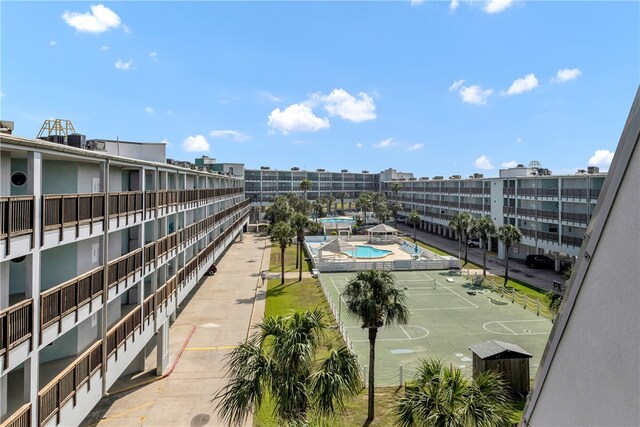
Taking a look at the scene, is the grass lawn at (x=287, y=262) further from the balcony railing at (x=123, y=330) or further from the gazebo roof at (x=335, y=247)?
the balcony railing at (x=123, y=330)

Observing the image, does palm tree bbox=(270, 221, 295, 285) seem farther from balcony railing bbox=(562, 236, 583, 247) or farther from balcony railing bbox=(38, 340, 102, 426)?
balcony railing bbox=(562, 236, 583, 247)

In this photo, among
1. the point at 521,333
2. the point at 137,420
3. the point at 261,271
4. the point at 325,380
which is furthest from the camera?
the point at 261,271

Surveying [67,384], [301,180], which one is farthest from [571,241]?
[301,180]

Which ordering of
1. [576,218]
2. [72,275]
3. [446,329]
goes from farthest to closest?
[576,218] < [446,329] < [72,275]

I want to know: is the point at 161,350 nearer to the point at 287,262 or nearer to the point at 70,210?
the point at 70,210

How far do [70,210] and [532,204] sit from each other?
56.8 metres

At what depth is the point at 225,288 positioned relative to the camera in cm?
4244

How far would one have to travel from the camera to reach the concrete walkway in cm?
1864

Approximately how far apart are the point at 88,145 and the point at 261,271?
105 ft

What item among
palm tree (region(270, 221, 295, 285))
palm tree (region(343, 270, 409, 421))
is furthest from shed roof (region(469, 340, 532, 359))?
palm tree (region(270, 221, 295, 285))

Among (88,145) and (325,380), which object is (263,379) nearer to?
(325,380)

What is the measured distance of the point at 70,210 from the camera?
12.7 metres

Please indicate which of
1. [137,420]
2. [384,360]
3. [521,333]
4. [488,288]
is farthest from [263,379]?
[488,288]

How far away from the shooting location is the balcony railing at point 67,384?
11133mm
